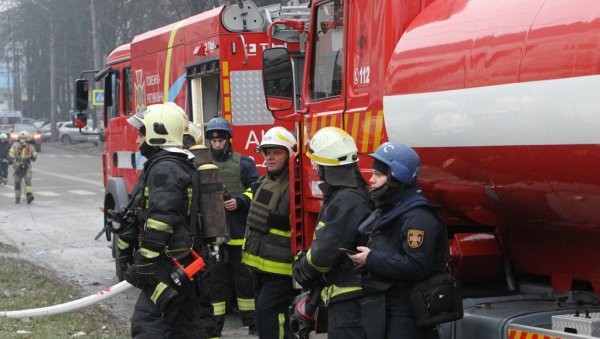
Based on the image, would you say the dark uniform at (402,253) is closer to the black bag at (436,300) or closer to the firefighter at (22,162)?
the black bag at (436,300)

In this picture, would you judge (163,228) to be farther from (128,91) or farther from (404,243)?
(128,91)

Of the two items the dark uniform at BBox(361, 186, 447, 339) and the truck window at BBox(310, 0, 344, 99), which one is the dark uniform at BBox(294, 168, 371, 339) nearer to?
the dark uniform at BBox(361, 186, 447, 339)

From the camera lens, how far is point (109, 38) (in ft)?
173

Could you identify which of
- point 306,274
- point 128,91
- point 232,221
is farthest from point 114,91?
point 306,274

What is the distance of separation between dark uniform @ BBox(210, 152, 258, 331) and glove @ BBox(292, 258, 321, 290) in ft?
8.36

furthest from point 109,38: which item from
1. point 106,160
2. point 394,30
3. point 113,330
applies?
point 394,30

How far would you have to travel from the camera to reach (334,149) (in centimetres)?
551

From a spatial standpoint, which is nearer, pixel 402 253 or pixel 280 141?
pixel 402 253

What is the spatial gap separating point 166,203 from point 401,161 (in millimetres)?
1524

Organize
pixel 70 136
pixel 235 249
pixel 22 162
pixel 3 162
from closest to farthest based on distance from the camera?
pixel 235 249, pixel 22 162, pixel 3 162, pixel 70 136

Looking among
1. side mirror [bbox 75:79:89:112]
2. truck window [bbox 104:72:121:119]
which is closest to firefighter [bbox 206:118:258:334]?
truck window [bbox 104:72:121:119]

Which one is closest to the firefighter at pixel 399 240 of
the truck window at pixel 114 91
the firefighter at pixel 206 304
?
the firefighter at pixel 206 304

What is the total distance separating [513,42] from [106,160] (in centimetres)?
966

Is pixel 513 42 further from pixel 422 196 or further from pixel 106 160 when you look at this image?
pixel 106 160
